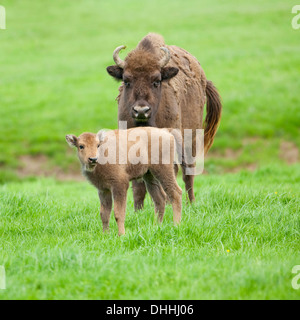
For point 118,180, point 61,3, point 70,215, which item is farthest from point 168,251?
point 61,3

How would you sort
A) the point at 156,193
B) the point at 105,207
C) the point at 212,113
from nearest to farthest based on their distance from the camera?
the point at 105,207 → the point at 156,193 → the point at 212,113

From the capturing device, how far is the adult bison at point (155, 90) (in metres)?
7.33

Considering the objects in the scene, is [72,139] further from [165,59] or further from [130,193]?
[130,193]

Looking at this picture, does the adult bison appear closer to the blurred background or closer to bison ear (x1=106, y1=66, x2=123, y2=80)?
bison ear (x1=106, y1=66, x2=123, y2=80)

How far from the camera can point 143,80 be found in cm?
741

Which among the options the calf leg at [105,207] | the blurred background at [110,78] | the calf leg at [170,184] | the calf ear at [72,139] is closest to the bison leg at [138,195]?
the calf leg at [170,184]

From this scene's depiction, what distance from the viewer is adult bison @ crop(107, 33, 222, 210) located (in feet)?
24.1

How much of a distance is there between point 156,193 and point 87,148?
1.40 meters

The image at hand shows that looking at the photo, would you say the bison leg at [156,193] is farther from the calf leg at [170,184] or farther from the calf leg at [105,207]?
the calf leg at [105,207]

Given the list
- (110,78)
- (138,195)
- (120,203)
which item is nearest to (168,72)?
(138,195)

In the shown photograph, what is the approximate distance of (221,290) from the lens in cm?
430

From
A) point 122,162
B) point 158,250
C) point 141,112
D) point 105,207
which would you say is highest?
point 141,112

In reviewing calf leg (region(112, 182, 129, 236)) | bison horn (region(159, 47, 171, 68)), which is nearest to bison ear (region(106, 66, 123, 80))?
bison horn (region(159, 47, 171, 68))
